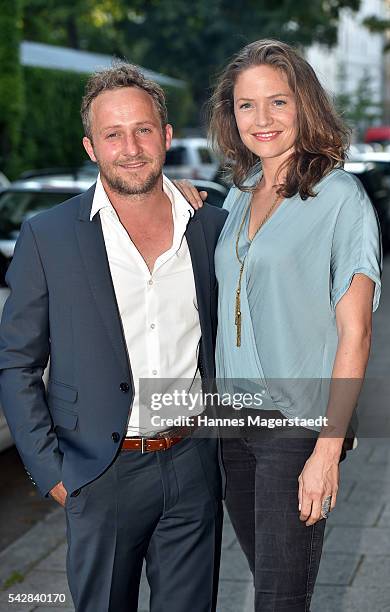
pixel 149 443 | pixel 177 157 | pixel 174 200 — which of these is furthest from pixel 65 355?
pixel 177 157

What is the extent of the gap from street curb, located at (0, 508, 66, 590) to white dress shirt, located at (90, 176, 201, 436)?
1.97 metres

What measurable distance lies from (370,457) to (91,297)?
3.82 m

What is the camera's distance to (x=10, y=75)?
1981cm

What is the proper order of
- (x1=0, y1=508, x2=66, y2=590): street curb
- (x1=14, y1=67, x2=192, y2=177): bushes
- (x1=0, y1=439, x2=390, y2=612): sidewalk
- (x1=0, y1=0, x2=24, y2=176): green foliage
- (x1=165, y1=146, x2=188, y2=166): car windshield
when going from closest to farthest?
(x1=0, y1=439, x2=390, y2=612): sidewalk < (x1=0, y1=508, x2=66, y2=590): street curb < (x1=0, y1=0, x2=24, y2=176): green foliage < (x1=165, y1=146, x2=188, y2=166): car windshield < (x1=14, y1=67, x2=192, y2=177): bushes

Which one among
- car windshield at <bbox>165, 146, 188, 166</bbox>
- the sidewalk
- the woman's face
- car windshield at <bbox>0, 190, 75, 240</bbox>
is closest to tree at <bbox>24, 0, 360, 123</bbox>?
car windshield at <bbox>165, 146, 188, 166</bbox>

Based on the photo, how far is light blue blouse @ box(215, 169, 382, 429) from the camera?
2.91 meters

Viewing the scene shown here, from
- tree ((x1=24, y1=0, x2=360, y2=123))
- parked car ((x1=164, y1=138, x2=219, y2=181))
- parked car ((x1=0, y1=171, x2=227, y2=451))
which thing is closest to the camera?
parked car ((x1=0, y1=171, x2=227, y2=451))

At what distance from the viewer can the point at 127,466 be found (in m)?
3.10

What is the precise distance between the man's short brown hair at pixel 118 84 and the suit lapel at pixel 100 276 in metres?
0.29

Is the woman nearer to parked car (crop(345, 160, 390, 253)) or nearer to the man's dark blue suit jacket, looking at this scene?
the man's dark blue suit jacket

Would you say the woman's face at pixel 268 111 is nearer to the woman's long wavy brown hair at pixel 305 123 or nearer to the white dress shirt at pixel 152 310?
the woman's long wavy brown hair at pixel 305 123

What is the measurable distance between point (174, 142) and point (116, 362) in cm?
2128

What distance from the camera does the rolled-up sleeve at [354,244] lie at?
288cm

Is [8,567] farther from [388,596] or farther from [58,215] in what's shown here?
[58,215]
